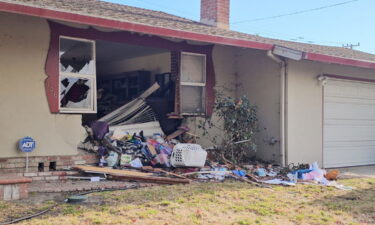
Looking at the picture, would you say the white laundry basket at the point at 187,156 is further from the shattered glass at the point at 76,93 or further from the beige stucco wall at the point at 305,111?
the beige stucco wall at the point at 305,111

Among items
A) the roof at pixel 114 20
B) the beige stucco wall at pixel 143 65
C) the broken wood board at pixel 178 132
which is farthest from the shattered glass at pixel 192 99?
the roof at pixel 114 20

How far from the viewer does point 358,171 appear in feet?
34.3

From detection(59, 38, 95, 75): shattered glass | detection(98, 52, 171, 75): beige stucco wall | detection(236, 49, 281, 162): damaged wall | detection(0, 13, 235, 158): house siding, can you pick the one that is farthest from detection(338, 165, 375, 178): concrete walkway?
detection(0, 13, 235, 158): house siding

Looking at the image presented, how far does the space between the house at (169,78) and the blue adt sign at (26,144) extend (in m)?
0.14

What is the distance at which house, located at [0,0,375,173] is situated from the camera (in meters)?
7.37

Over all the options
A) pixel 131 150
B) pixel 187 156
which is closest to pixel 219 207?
pixel 187 156

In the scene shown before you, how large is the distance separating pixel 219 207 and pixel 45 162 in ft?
11.7

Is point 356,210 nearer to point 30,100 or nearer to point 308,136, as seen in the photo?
point 308,136

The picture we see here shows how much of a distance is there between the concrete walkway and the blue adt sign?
6.69 metres

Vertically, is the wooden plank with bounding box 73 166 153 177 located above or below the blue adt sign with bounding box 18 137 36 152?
below

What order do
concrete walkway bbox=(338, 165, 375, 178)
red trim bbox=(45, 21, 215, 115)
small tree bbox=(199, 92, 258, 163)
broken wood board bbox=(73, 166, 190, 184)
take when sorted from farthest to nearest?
concrete walkway bbox=(338, 165, 375, 178), small tree bbox=(199, 92, 258, 163), red trim bbox=(45, 21, 215, 115), broken wood board bbox=(73, 166, 190, 184)

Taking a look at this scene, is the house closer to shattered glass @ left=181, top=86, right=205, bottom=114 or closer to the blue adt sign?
shattered glass @ left=181, top=86, right=205, bottom=114

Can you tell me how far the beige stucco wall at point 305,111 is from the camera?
32.3 feet

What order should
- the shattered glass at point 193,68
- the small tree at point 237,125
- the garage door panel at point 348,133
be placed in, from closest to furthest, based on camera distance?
the small tree at point 237,125 → the shattered glass at point 193,68 → the garage door panel at point 348,133
